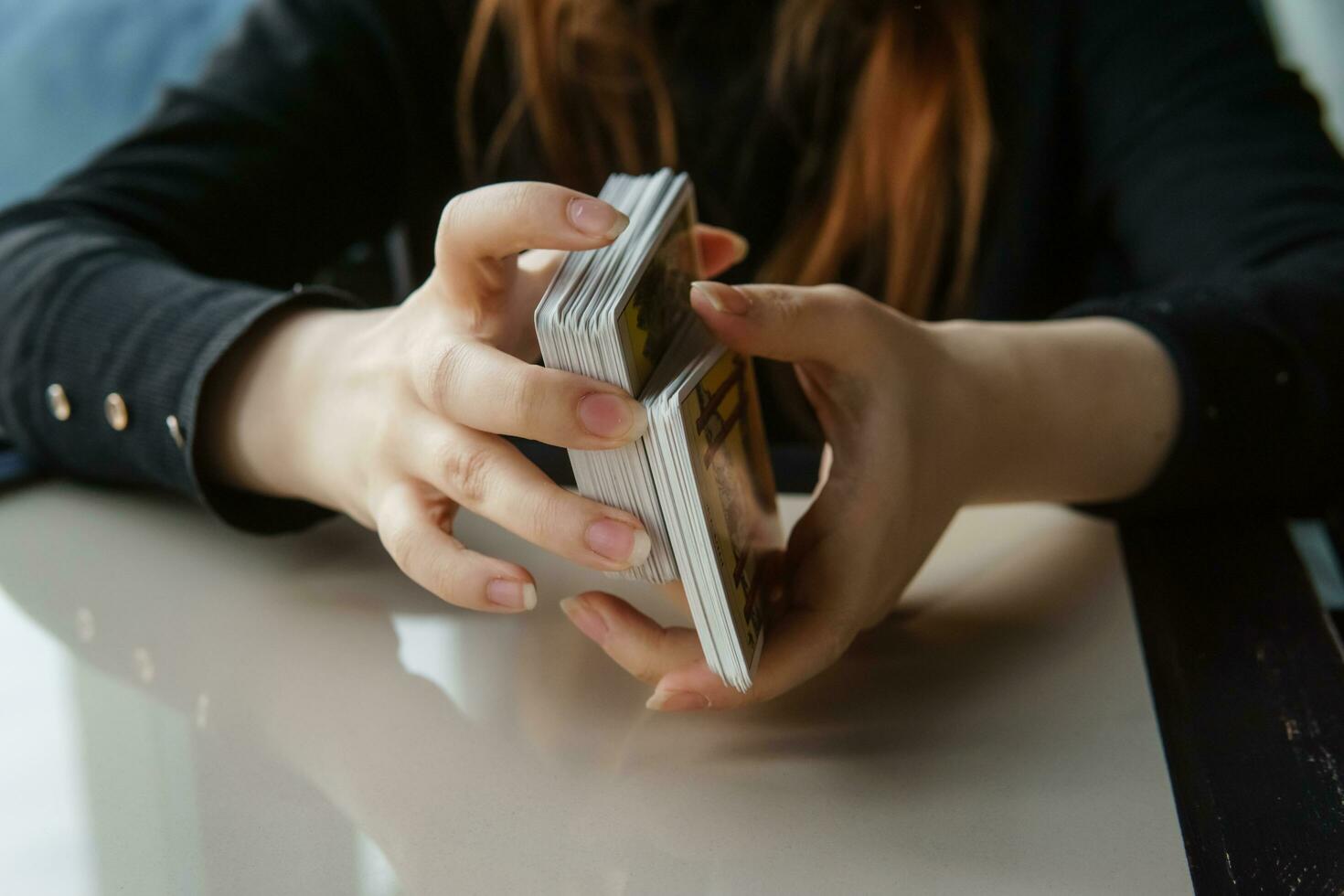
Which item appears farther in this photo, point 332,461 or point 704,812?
point 332,461

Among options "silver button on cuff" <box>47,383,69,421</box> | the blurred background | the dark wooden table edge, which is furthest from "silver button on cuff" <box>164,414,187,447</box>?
the blurred background

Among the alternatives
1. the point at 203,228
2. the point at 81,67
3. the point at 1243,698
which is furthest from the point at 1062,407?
the point at 81,67

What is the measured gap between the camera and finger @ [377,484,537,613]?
0.45 metres

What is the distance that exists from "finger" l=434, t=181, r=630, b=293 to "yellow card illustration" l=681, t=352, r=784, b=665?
70 mm

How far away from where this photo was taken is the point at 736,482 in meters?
0.46

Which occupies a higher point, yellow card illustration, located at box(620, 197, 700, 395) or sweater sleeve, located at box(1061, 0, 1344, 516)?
yellow card illustration, located at box(620, 197, 700, 395)

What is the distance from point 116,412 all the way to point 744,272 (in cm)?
59

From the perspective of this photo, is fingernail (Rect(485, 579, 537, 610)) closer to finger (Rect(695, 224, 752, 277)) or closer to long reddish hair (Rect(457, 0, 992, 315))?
finger (Rect(695, 224, 752, 277))

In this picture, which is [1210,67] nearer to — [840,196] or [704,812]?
[840,196]

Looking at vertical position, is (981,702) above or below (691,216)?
below

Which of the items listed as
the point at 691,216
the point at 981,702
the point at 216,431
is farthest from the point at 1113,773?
the point at 216,431

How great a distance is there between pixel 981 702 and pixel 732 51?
2.42 ft

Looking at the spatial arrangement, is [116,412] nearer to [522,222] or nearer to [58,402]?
[58,402]

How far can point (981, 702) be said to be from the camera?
482 mm
